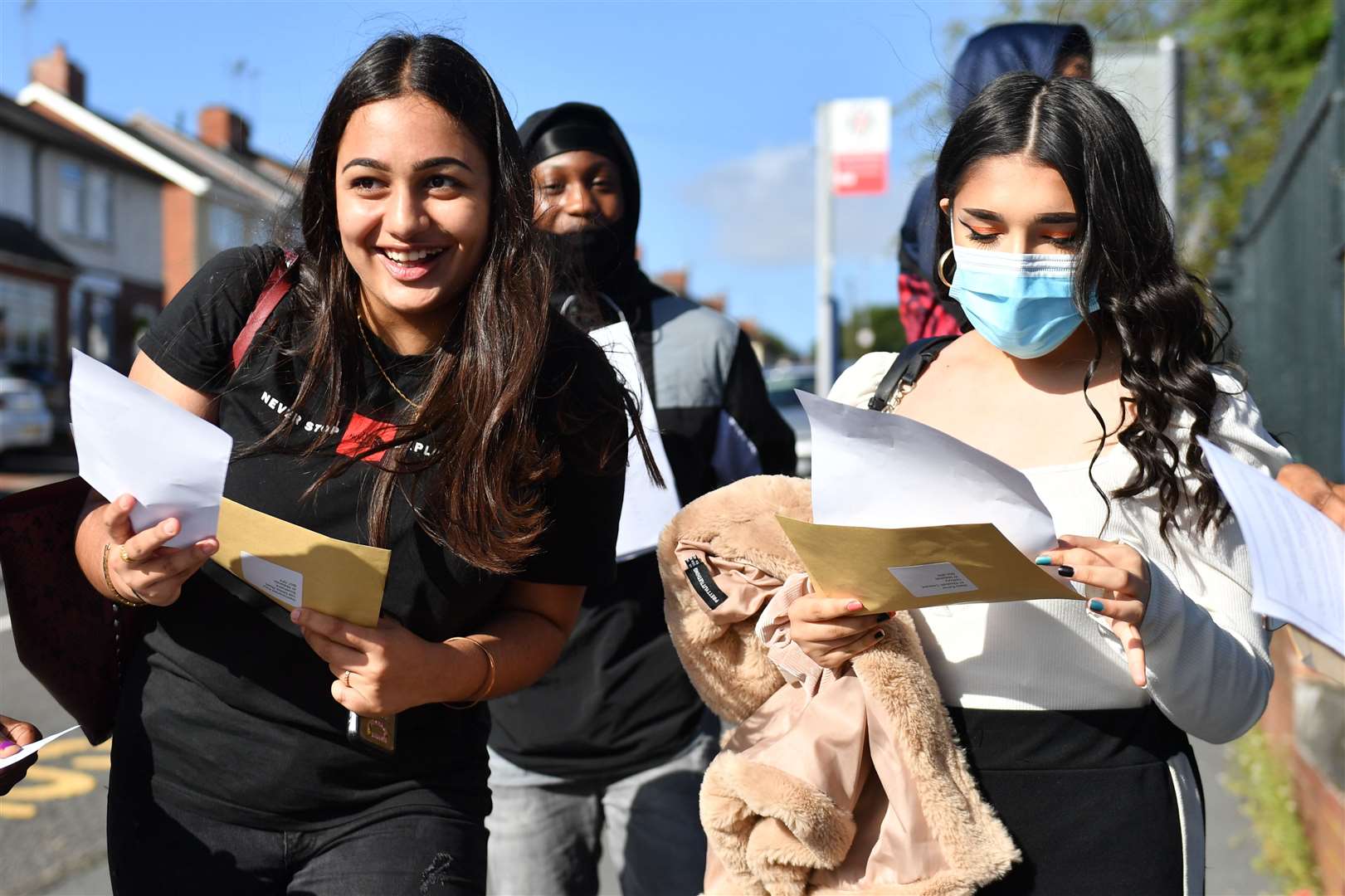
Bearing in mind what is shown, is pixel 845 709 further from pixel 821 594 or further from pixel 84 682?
pixel 84 682

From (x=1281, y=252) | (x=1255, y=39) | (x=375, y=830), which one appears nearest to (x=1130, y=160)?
(x=375, y=830)

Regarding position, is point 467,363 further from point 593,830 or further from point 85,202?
point 85,202

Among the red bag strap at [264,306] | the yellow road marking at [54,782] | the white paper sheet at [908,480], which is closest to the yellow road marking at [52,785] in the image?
the yellow road marking at [54,782]

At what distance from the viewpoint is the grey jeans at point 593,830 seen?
318 centimetres

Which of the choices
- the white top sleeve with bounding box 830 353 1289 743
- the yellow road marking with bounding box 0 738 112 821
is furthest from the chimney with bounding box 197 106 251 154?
the white top sleeve with bounding box 830 353 1289 743

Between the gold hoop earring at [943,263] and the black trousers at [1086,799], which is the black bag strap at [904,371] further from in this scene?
the black trousers at [1086,799]

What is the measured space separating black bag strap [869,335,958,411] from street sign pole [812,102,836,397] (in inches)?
324

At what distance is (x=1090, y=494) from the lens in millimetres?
2018

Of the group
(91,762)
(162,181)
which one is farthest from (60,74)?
(91,762)

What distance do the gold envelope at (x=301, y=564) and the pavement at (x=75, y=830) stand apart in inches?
105

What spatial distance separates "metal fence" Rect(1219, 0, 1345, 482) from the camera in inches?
187

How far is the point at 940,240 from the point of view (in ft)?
8.13

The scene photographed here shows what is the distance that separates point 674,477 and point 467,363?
1.11 metres

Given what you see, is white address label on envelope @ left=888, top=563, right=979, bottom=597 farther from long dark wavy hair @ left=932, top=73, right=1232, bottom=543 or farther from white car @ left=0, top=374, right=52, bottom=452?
white car @ left=0, top=374, right=52, bottom=452
